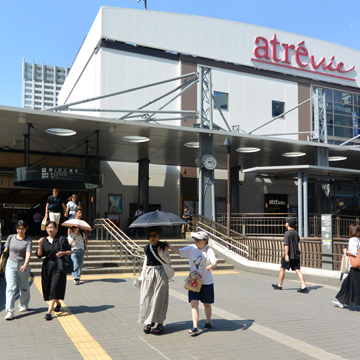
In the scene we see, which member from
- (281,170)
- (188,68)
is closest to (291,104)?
(188,68)

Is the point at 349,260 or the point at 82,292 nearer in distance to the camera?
the point at 349,260

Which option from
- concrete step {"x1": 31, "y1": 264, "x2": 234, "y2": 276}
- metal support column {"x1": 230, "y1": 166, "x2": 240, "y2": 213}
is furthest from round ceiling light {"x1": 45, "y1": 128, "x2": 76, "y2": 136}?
metal support column {"x1": 230, "y1": 166, "x2": 240, "y2": 213}

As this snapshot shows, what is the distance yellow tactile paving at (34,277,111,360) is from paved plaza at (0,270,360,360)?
1cm

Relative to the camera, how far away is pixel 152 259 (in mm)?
6582

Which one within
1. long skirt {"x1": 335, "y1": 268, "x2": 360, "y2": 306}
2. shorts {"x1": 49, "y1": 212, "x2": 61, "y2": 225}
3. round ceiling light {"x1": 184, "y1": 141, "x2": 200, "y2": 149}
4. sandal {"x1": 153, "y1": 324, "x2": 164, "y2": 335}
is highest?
round ceiling light {"x1": 184, "y1": 141, "x2": 200, "y2": 149}

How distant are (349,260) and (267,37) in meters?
25.5

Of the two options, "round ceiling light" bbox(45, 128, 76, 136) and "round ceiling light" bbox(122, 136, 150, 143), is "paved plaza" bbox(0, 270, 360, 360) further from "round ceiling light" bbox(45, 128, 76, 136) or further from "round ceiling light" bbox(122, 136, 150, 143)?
"round ceiling light" bbox(122, 136, 150, 143)

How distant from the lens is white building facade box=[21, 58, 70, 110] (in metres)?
196

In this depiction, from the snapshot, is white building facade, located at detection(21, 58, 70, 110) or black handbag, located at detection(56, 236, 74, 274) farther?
white building facade, located at detection(21, 58, 70, 110)

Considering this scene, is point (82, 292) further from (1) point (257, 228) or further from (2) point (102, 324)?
(1) point (257, 228)

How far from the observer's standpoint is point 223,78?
28.5m

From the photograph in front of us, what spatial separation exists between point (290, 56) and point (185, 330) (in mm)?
28117

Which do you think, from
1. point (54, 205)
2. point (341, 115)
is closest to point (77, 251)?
point (54, 205)

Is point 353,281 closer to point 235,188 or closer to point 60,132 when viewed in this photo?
point 60,132
